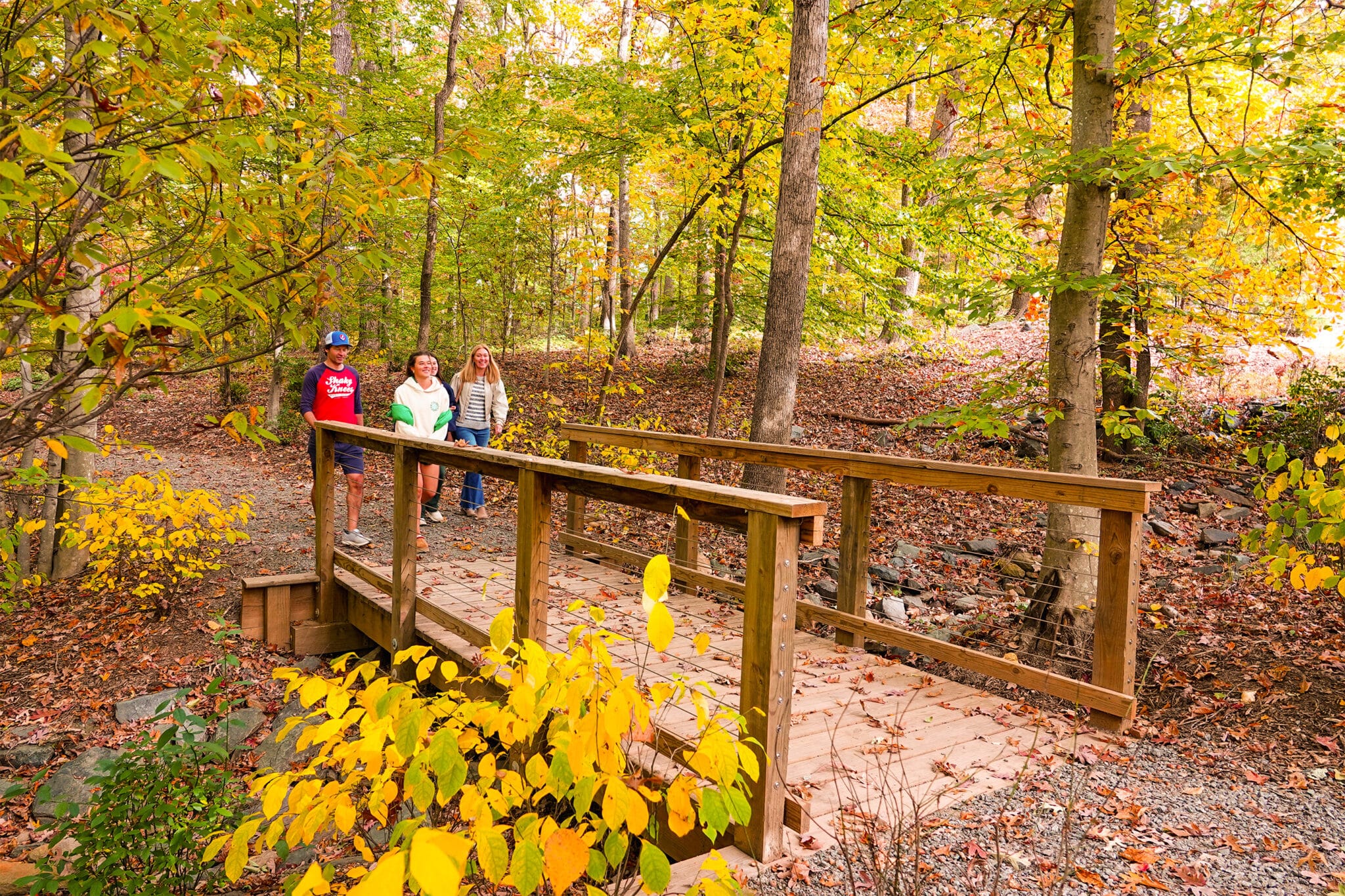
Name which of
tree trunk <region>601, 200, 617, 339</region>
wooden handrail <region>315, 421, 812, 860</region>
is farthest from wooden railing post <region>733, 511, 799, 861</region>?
tree trunk <region>601, 200, 617, 339</region>

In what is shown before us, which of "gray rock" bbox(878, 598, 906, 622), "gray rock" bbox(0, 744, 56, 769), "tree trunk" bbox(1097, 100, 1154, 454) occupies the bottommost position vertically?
"gray rock" bbox(0, 744, 56, 769)

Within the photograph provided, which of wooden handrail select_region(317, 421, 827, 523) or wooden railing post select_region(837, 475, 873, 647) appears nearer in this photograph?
wooden handrail select_region(317, 421, 827, 523)

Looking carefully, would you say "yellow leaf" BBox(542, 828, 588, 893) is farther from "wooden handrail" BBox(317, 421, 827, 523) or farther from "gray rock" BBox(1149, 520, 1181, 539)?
"gray rock" BBox(1149, 520, 1181, 539)

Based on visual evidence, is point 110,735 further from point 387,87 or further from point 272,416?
point 387,87

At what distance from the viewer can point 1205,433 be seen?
10625 millimetres

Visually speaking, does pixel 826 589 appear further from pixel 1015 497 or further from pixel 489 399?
pixel 489 399

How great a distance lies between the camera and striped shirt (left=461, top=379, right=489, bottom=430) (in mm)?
8164

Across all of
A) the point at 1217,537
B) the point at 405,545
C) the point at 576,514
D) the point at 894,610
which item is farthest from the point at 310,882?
the point at 1217,537

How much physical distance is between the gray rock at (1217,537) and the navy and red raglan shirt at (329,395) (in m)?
8.40

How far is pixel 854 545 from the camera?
16.1 ft

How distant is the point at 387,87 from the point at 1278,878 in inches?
541

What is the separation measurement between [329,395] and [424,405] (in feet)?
2.64

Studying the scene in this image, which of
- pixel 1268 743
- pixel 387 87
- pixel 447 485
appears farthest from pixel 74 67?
pixel 387 87

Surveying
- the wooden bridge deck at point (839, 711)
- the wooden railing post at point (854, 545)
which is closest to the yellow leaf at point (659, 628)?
the wooden bridge deck at point (839, 711)
